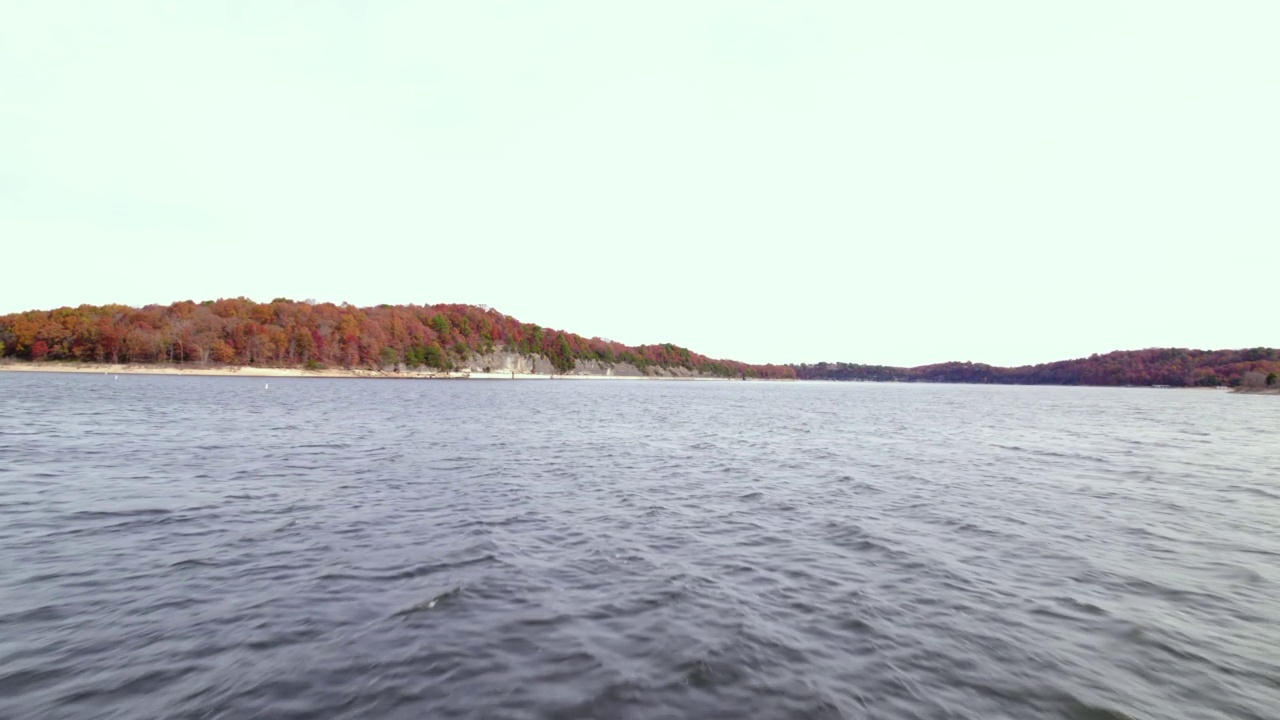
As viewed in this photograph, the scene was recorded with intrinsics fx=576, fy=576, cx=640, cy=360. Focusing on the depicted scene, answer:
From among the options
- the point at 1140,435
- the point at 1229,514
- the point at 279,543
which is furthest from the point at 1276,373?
the point at 279,543

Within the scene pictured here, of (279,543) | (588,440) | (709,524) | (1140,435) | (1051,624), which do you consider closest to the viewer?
(1051,624)

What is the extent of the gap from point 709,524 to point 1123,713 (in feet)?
36.6

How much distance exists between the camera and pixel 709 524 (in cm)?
1819

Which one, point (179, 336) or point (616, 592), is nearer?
point (616, 592)

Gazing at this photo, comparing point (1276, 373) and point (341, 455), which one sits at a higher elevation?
point (1276, 373)

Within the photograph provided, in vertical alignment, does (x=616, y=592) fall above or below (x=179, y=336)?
below

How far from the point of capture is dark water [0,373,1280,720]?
813 centimetres

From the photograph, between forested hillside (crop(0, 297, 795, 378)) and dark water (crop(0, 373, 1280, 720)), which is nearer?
dark water (crop(0, 373, 1280, 720))

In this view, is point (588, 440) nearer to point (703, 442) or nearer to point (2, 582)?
point (703, 442)

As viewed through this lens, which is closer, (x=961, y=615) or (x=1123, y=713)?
(x=1123, y=713)

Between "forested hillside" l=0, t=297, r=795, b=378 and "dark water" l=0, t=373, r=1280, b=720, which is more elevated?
"forested hillside" l=0, t=297, r=795, b=378

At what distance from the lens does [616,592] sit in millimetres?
12062

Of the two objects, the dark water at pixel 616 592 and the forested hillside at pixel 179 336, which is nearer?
the dark water at pixel 616 592

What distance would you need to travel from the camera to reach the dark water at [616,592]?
8133 millimetres
